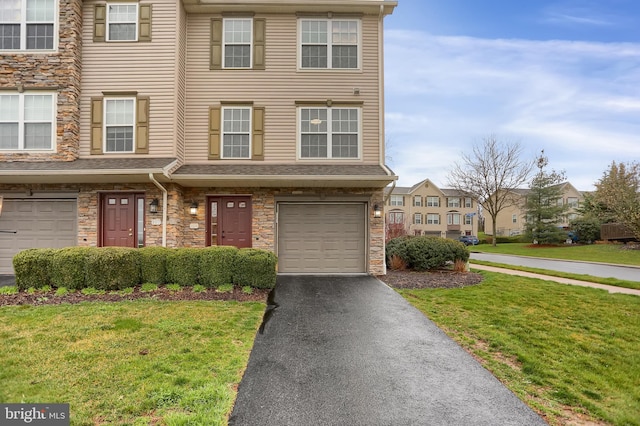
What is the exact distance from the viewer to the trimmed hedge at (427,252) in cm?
1045

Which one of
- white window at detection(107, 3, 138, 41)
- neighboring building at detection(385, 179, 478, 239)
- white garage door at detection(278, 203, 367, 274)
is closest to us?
white window at detection(107, 3, 138, 41)

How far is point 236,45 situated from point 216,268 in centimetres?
712

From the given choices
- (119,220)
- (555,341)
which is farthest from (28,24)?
(555,341)

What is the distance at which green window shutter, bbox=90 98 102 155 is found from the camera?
911cm

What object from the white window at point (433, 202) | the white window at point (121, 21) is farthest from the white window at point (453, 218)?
the white window at point (121, 21)

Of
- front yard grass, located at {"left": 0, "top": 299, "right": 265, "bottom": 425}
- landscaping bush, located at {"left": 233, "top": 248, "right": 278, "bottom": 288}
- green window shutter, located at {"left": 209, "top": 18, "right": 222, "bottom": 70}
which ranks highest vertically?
green window shutter, located at {"left": 209, "top": 18, "right": 222, "bottom": 70}

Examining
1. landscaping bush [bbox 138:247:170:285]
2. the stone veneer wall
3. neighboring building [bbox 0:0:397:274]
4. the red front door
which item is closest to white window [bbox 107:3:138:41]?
neighboring building [bbox 0:0:397:274]

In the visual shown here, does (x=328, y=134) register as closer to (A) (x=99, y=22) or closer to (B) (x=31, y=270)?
(A) (x=99, y=22)

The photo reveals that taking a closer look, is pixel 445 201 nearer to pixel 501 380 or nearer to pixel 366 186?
pixel 366 186

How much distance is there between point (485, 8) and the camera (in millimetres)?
15852

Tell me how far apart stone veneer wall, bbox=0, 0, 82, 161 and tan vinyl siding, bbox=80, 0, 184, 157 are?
33 cm

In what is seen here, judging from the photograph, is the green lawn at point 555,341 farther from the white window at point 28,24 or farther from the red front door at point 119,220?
the white window at point 28,24

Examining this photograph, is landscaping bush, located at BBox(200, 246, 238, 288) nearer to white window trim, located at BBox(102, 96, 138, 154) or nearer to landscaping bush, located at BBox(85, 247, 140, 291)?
landscaping bush, located at BBox(85, 247, 140, 291)

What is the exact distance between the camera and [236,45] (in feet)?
32.4
